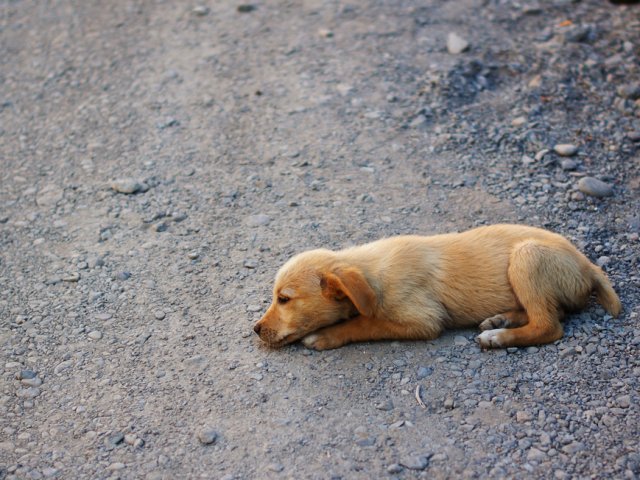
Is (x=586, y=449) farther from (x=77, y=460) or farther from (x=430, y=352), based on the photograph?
(x=77, y=460)

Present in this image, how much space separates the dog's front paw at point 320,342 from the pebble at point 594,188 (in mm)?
3121

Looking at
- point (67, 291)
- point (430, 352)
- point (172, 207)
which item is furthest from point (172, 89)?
point (430, 352)

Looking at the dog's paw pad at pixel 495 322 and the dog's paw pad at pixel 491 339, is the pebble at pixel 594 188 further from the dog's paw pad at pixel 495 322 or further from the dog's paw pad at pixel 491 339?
the dog's paw pad at pixel 491 339

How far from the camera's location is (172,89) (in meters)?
9.32

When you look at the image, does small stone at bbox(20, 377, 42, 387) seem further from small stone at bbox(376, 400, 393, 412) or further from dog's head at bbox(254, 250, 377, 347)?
small stone at bbox(376, 400, 393, 412)

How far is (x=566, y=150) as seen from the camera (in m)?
7.57

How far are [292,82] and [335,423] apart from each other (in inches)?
213

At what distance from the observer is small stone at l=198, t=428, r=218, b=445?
15.4 feet

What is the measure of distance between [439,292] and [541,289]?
0.73 metres

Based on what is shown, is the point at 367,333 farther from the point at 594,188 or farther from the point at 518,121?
the point at 518,121

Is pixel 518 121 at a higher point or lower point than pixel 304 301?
lower

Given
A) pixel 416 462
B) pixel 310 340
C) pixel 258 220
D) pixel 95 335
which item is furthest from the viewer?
pixel 258 220

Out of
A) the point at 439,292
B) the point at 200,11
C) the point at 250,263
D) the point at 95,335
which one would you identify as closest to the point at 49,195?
the point at 95,335

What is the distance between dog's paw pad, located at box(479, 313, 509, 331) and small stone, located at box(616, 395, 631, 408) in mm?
934
